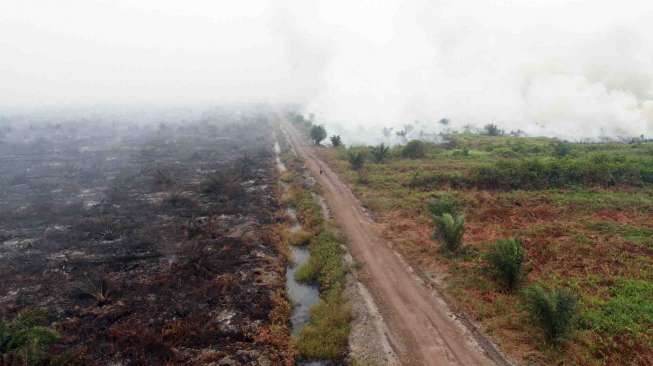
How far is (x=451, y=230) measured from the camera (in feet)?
76.3

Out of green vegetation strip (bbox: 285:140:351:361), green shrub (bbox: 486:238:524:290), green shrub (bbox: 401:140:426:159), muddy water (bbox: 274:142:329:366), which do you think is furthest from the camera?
green shrub (bbox: 401:140:426:159)

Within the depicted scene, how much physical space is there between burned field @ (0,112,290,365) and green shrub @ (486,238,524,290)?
1143cm

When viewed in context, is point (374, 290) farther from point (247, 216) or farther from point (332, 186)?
point (332, 186)

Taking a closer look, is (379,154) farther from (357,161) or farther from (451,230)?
(451,230)

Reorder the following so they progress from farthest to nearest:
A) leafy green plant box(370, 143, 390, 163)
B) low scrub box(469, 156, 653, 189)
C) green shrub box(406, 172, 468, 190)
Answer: leafy green plant box(370, 143, 390, 163) → green shrub box(406, 172, 468, 190) → low scrub box(469, 156, 653, 189)

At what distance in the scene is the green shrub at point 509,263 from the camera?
19031 millimetres

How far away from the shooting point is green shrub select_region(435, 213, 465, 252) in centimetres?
2323

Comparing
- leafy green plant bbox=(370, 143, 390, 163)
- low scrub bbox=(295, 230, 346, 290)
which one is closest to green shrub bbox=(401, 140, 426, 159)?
leafy green plant bbox=(370, 143, 390, 163)

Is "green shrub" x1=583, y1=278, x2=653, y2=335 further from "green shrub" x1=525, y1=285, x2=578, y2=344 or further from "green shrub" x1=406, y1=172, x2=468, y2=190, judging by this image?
"green shrub" x1=406, y1=172, x2=468, y2=190

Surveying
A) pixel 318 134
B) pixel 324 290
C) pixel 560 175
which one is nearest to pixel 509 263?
pixel 324 290

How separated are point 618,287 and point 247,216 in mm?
25636

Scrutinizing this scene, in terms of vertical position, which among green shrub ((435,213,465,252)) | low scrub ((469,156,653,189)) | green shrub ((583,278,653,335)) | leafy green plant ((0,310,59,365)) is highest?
low scrub ((469,156,653,189))

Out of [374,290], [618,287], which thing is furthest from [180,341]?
[618,287]

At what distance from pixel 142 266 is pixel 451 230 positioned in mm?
19675
